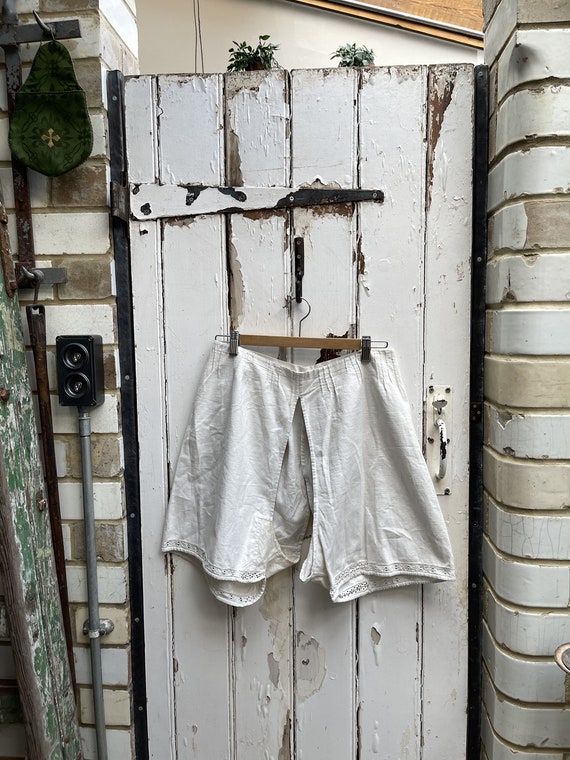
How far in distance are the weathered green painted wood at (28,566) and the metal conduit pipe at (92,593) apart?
0.23 ft

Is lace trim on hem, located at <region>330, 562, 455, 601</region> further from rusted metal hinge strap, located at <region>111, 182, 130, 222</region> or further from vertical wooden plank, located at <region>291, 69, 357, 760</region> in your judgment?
rusted metal hinge strap, located at <region>111, 182, 130, 222</region>

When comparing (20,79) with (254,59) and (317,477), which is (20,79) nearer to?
(254,59)

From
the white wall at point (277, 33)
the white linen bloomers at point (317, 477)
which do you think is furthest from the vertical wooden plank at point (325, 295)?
the white wall at point (277, 33)

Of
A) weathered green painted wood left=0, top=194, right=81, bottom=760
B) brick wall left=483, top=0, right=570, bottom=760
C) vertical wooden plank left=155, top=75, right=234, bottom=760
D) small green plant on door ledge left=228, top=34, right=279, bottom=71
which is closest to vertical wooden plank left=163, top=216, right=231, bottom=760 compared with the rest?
vertical wooden plank left=155, top=75, right=234, bottom=760

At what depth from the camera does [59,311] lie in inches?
49.0

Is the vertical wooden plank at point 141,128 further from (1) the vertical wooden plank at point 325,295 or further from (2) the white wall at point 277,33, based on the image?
(2) the white wall at point 277,33

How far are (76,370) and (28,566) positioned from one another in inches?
17.8

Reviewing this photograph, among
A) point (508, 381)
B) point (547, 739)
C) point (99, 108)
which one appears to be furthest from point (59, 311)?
point (547, 739)

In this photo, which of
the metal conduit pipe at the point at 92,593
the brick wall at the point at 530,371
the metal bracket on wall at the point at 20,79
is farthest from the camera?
the metal conduit pipe at the point at 92,593

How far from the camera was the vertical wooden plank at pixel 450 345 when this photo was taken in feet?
3.90

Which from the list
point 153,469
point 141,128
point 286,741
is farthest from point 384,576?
point 141,128

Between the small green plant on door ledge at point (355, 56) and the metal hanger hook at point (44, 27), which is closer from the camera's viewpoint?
the metal hanger hook at point (44, 27)

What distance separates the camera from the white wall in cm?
261

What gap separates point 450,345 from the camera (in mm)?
1233
